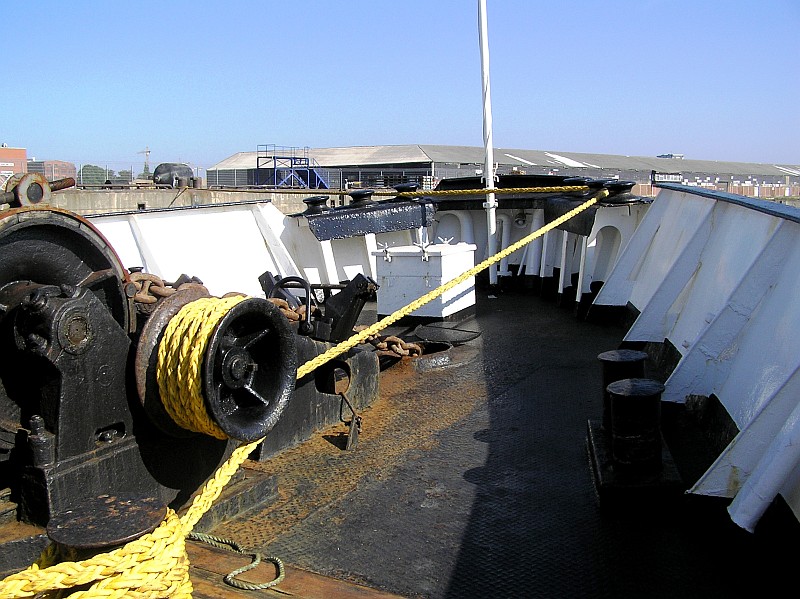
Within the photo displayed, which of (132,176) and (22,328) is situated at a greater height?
(132,176)

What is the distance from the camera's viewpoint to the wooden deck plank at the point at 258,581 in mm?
2420

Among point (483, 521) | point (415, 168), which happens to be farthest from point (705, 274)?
point (415, 168)

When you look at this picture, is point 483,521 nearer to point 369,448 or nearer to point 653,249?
point 369,448

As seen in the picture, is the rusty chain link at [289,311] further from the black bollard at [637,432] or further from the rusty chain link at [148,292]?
the black bollard at [637,432]

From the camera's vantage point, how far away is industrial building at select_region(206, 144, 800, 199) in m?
32.4

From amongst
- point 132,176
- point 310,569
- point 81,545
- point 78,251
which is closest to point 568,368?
point 310,569

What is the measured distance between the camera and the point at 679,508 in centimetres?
332

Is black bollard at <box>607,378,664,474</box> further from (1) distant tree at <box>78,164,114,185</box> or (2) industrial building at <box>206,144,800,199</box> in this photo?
(2) industrial building at <box>206,144,800,199</box>

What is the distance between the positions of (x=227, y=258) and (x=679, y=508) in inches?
209

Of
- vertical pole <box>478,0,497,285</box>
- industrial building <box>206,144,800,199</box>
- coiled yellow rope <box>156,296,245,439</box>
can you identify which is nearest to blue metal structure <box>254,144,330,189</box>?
industrial building <box>206,144,800,199</box>

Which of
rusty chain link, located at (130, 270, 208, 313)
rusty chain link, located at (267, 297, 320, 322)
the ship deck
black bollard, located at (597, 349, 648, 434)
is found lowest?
the ship deck

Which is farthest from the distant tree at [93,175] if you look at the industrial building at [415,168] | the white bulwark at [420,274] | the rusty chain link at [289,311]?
the rusty chain link at [289,311]

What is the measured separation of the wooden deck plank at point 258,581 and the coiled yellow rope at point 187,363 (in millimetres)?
446

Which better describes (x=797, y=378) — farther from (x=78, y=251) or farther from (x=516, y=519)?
(x=78, y=251)
